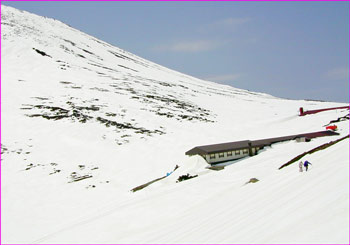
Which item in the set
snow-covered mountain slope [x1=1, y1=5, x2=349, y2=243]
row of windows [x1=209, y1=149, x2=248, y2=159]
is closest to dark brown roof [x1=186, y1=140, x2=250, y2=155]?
row of windows [x1=209, y1=149, x2=248, y2=159]

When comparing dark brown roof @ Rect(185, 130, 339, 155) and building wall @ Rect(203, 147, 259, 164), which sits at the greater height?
dark brown roof @ Rect(185, 130, 339, 155)

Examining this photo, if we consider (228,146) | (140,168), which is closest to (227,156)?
(228,146)

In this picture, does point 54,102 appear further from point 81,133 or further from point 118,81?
point 118,81

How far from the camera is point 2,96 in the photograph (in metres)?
55.2

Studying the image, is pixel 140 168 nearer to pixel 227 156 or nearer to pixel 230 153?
pixel 227 156

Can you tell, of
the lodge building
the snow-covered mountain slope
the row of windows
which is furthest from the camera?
the row of windows

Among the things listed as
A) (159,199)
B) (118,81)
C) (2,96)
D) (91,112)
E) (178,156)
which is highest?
(118,81)

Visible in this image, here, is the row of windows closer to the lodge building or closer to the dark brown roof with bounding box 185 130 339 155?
the lodge building

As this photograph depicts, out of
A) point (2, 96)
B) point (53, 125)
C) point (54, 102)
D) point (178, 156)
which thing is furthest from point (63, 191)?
point (2, 96)

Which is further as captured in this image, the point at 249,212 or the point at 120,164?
the point at 120,164

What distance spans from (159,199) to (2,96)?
46648 mm

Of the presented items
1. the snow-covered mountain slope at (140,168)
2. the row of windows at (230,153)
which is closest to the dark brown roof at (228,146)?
the row of windows at (230,153)

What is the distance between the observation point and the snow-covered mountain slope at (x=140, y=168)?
465 inches

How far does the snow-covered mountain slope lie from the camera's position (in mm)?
11820
